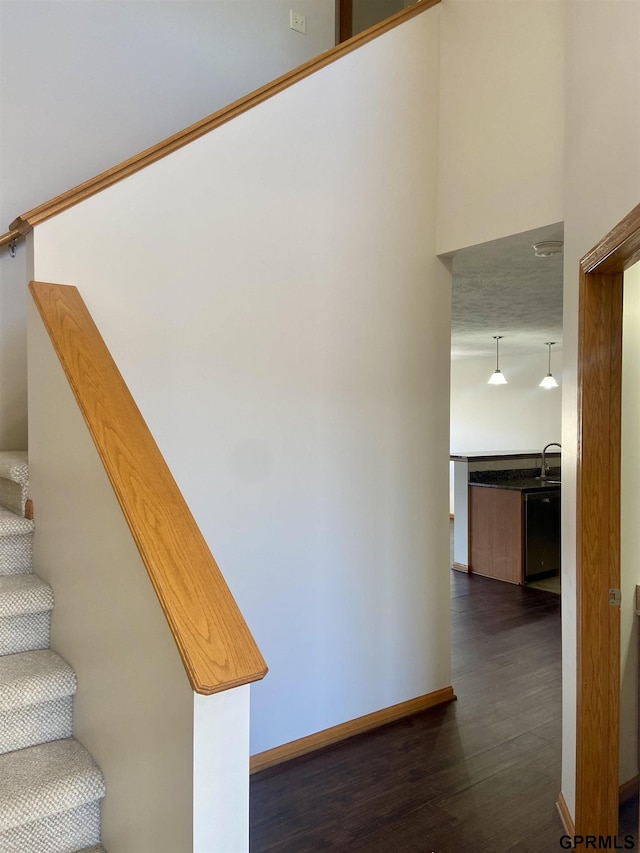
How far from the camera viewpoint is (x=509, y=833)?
2115 millimetres

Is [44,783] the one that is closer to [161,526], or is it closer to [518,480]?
[161,526]

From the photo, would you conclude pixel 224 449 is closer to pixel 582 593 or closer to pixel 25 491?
pixel 25 491

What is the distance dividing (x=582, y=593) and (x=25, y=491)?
1.97 m

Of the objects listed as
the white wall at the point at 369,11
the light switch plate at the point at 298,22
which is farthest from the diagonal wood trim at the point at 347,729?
the white wall at the point at 369,11

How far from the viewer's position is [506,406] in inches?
359

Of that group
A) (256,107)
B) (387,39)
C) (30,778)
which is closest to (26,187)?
(256,107)

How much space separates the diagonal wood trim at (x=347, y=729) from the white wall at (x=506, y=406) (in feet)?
18.6

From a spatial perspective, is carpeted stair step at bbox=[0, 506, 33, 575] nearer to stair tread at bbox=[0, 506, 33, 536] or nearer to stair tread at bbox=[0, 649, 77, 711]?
stair tread at bbox=[0, 506, 33, 536]

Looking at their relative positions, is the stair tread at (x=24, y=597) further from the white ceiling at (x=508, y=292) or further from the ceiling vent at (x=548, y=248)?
the ceiling vent at (x=548, y=248)

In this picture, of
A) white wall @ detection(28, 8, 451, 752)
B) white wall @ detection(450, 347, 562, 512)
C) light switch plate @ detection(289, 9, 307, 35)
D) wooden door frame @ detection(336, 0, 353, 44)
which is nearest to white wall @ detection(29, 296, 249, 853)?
white wall @ detection(28, 8, 451, 752)

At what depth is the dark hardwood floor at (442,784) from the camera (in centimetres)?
210

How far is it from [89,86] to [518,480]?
5.10m

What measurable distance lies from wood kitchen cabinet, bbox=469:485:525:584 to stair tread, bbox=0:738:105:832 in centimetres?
459

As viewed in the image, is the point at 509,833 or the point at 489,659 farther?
the point at 489,659
